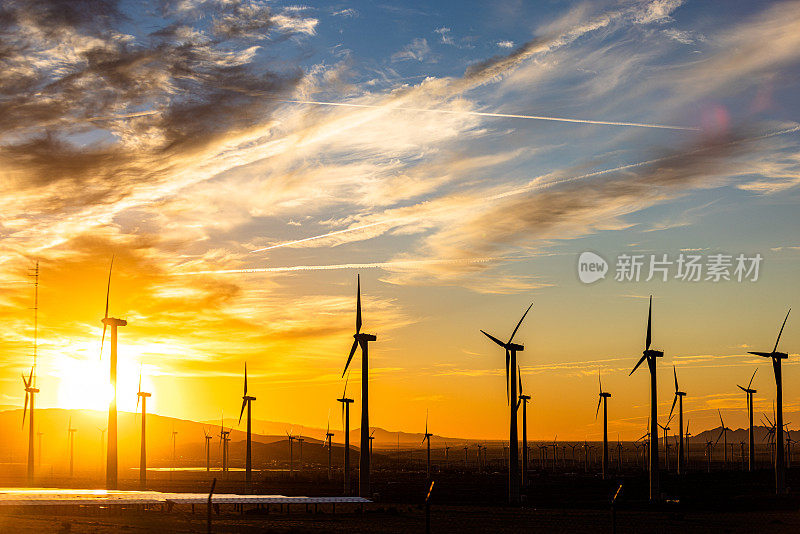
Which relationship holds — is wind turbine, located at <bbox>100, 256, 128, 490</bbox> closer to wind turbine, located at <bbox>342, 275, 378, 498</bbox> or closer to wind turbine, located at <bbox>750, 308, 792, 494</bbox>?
wind turbine, located at <bbox>342, 275, 378, 498</bbox>

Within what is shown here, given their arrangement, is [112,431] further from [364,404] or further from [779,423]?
[779,423]

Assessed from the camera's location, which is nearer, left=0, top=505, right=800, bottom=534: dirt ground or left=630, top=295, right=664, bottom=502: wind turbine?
left=0, top=505, right=800, bottom=534: dirt ground

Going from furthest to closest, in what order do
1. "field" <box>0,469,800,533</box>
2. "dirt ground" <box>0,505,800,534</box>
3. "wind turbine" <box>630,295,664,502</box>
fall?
1. "wind turbine" <box>630,295,664,502</box>
2. "field" <box>0,469,800,533</box>
3. "dirt ground" <box>0,505,800,534</box>

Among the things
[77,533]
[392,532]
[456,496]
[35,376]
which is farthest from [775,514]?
[35,376]

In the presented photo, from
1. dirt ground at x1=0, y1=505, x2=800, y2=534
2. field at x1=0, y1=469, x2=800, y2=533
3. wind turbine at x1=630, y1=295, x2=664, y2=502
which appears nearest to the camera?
dirt ground at x1=0, y1=505, x2=800, y2=534

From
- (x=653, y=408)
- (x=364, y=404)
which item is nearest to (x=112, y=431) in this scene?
(x=364, y=404)

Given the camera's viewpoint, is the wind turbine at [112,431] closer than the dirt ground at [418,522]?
No

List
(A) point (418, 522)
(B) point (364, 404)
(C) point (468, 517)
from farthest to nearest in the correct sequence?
(B) point (364, 404)
(C) point (468, 517)
(A) point (418, 522)

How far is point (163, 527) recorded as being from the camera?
75.9 metres

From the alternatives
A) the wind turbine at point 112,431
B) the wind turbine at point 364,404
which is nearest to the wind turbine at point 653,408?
the wind turbine at point 364,404

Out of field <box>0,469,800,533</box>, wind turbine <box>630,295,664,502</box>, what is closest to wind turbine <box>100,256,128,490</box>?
field <box>0,469,800,533</box>

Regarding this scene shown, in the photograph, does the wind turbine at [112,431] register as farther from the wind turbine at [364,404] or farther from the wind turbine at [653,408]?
the wind turbine at [653,408]

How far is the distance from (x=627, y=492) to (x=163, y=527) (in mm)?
90564

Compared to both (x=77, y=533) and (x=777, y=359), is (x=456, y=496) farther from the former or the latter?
(x=77, y=533)
